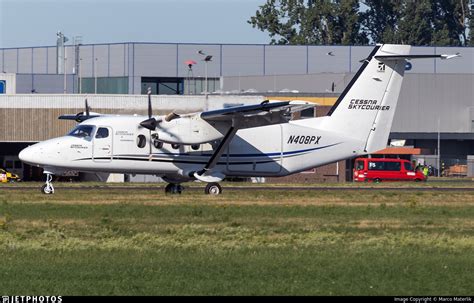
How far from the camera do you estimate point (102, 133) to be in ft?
126

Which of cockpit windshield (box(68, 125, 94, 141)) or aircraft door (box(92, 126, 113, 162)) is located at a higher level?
cockpit windshield (box(68, 125, 94, 141))

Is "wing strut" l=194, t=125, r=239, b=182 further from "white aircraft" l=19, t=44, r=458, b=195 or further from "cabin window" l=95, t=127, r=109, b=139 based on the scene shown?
"cabin window" l=95, t=127, r=109, b=139

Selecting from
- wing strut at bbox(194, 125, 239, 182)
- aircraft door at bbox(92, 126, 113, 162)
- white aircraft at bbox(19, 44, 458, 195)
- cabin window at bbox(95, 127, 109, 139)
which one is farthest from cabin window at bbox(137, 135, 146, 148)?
wing strut at bbox(194, 125, 239, 182)

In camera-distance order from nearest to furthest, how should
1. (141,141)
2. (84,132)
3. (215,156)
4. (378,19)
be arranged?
(84,132) < (141,141) < (215,156) < (378,19)

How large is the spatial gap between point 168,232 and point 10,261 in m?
5.75

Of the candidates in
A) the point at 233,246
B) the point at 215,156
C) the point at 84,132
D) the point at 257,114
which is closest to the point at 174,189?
the point at 215,156

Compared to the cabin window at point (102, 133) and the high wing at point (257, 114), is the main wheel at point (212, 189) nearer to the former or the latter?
the high wing at point (257, 114)

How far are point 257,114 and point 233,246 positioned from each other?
15941 mm

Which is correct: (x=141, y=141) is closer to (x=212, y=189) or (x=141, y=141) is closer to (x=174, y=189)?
(x=174, y=189)

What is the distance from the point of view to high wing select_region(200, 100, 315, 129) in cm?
3703

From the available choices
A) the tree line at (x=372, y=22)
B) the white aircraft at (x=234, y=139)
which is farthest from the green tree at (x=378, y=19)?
the white aircraft at (x=234, y=139)

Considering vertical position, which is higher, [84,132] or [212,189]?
[84,132]

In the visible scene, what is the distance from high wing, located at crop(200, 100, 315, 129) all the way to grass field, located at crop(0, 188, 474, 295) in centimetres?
350

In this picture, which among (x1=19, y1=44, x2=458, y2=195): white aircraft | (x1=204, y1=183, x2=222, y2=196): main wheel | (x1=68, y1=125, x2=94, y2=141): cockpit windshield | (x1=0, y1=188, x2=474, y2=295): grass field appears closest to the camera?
(x1=0, y1=188, x2=474, y2=295): grass field
